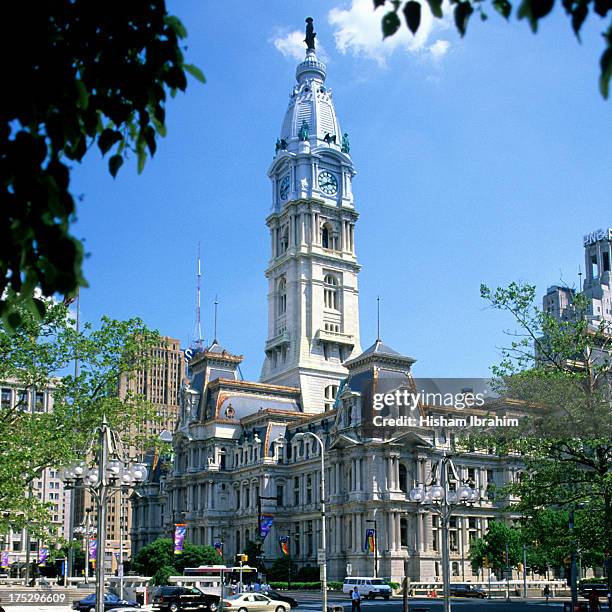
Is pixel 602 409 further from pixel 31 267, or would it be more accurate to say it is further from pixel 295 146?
pixel 295 146

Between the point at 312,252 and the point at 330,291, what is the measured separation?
653cm

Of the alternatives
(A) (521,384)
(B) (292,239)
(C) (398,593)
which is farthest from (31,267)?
(B) (292,239)

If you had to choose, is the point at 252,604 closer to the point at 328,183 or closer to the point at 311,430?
the point at 311,430

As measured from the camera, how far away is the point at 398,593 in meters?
88.9

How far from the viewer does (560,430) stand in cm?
3756

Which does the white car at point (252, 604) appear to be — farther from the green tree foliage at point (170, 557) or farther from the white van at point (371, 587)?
the green tree foliage at point (170, 557)

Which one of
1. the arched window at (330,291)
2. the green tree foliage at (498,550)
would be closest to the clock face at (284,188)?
the arched window at (330,291)

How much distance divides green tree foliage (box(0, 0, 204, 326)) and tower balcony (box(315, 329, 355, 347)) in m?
122

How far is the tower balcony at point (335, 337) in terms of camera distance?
131625 millimetres

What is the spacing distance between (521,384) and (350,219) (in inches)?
4132

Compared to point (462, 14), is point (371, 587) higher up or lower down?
lower down

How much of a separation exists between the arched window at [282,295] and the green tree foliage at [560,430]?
98.2m

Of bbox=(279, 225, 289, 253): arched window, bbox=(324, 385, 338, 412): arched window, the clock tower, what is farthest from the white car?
bbox=(279, 225, 289, 253): arched window

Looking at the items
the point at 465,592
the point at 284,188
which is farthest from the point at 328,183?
the point at 465,592
